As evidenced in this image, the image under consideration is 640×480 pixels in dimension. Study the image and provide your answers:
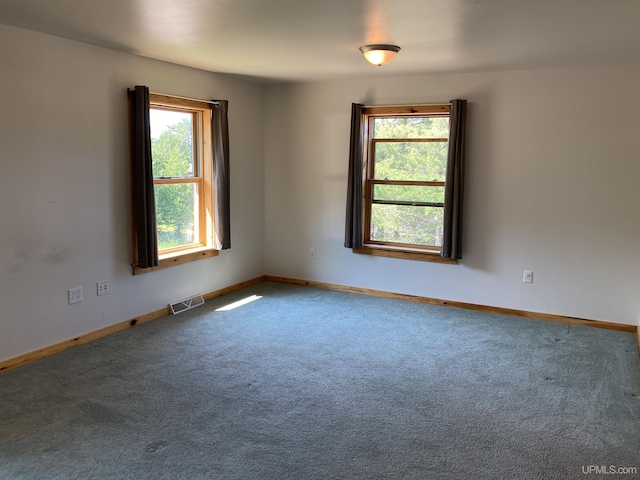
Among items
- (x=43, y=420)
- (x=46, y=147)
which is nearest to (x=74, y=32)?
(x=46, y=147)

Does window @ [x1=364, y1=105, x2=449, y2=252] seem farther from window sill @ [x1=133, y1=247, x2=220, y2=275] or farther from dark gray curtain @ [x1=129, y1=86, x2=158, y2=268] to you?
dark gray curtain @ [x1=129, y1=86, x2=158, y2=268]

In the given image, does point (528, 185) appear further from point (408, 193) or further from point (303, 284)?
point (303, 284)

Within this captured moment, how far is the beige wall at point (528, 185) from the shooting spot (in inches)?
179

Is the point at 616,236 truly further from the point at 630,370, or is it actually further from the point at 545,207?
the point at 630,370

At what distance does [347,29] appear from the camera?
331cm

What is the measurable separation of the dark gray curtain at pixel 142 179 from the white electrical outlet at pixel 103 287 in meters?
0.31

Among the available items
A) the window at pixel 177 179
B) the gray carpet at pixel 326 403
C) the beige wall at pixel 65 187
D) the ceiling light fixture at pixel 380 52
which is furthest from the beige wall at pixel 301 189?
the ceiling light fixture at pixel 380 52

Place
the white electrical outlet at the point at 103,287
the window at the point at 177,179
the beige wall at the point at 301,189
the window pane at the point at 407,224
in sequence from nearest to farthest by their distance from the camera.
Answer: the beige wall at the point at 301,189
the white electrical outlet at the point at 103,287
the window at the point at 177,179
the window pane at the point at 407,224

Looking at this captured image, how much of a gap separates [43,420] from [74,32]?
2550 millimetres

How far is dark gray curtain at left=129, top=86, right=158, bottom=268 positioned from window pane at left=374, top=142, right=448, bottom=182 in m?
2.41

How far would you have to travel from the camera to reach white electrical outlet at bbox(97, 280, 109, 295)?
4.24 m

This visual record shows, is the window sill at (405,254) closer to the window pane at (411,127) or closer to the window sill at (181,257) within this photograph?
the window pane at (411,127)

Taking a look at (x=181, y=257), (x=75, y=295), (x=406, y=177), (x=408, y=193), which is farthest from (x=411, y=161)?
(x=75, y=295)

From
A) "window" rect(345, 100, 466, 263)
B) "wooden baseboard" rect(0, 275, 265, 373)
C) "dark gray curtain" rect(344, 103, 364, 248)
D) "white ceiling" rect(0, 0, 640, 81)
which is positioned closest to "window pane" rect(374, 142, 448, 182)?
"window" rect(345, 100, 466, 263)
